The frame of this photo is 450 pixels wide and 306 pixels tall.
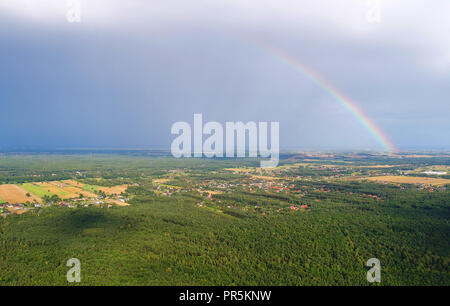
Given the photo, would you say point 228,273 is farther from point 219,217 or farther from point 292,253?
point 219,217

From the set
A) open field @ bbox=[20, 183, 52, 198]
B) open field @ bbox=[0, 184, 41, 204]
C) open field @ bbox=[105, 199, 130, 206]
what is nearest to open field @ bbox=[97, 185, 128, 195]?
open field @ bbox=[105, 199, 130, 206]

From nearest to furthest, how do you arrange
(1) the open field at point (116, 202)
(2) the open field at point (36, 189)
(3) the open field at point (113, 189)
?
1. (1) the open field at point (116, 202)
2. (2) the open field at point (36, 189)
3. (3) the open field at point (113, 189)

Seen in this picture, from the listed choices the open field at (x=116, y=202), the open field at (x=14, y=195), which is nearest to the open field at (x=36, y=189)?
the open field at (x=14, y=195)

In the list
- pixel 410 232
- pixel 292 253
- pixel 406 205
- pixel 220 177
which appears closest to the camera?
pixel 292 253

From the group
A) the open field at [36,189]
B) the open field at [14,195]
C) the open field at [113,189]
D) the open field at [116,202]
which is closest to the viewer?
the open field at [116,202]

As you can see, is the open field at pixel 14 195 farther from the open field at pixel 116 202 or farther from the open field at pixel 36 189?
the open field at pixel 116 202

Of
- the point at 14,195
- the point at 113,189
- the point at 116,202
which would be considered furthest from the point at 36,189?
the point at 116,202

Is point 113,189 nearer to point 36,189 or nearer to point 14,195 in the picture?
point 36,189

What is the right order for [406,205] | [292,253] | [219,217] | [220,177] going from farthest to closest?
[220,177] → [406,205] → [219,217] → [292,253]
